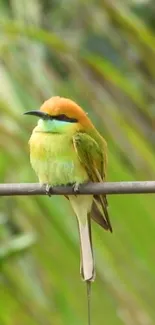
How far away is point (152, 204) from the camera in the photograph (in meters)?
1.60

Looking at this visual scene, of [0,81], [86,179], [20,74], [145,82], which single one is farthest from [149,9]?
[86,179]

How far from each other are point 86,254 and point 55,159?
15 cm

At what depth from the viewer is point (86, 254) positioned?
1251 millimetres

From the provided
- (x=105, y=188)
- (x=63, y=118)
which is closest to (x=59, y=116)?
(x=63, y=118)

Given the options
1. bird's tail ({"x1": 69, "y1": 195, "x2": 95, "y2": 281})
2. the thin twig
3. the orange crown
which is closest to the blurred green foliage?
bird's tail ({"x1": 69, "y1": 195, "x2": 95, "y2": 281})

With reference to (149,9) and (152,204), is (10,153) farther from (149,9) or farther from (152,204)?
(149,9)

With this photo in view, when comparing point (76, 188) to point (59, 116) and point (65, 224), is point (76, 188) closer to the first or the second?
point (59, 116)

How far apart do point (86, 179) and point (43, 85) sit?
2.25 ft

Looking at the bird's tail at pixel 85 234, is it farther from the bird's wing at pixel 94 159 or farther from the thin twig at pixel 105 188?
the thin twig at pixel 105 188

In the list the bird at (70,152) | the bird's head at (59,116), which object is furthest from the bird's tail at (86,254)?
the bird's head at (59,116)

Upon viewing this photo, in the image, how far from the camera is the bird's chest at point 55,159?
1.29 metres

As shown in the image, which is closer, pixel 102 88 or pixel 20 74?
pixel 20 74

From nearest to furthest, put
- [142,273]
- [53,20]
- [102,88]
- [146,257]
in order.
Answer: [146,257]
[142,273]
[102,88]
[53,20]

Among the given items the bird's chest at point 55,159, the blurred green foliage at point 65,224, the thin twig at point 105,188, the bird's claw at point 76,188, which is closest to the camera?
the thin twig at point 105,188
